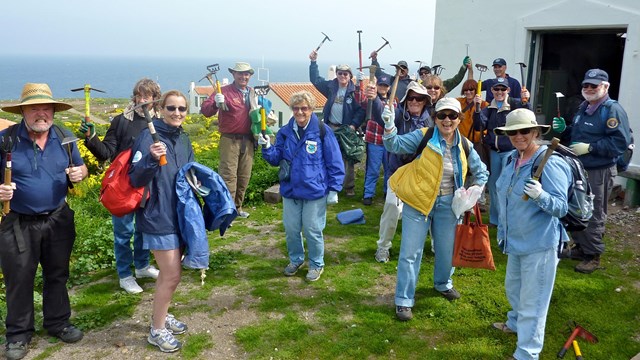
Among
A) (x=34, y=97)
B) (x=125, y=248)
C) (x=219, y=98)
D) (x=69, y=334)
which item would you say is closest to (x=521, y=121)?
(x=34, y=97)

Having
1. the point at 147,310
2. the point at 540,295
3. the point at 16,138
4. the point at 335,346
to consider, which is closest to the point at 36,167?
the point at 16,138

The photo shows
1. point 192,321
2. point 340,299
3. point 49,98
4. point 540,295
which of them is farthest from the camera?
point 340,299

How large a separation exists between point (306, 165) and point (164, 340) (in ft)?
7.83

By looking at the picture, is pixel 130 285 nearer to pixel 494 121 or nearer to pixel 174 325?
pixel 174 325

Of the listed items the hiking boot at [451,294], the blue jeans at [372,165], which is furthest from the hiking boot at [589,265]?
the blue jeans at [372,165]

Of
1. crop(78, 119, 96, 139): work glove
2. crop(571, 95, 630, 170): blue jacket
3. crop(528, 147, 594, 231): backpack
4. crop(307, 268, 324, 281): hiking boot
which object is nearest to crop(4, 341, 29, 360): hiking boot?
crop(78, 119, 96, 139): work glove

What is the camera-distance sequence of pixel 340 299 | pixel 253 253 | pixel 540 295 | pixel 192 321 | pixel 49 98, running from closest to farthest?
pixel 540 295 → pixel 49 98 → pixel 192 321 → pixel 340 299 → pixel 253 253

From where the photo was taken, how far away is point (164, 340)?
466 cm

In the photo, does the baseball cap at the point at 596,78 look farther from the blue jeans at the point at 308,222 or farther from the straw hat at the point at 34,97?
the straw hat at the point at 34,97

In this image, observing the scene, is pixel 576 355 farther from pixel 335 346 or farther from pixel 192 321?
pixel 192 321

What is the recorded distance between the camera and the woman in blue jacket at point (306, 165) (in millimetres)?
5824

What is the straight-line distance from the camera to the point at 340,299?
229 inches

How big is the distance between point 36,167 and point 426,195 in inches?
140

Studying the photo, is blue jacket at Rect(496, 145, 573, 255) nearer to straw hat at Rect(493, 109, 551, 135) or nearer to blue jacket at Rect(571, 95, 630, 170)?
straw hat at Rect(493, 109, 551, 135)
